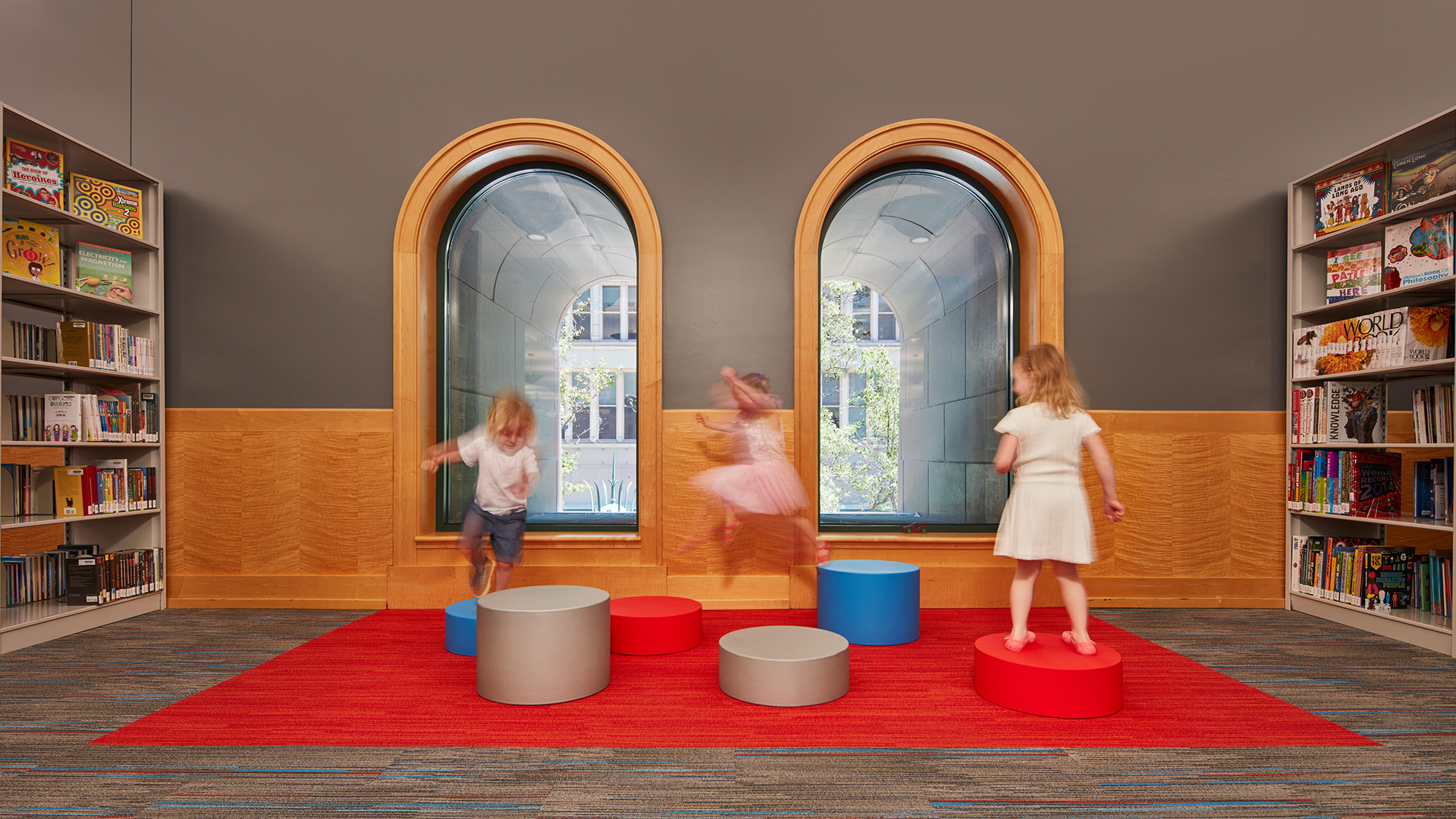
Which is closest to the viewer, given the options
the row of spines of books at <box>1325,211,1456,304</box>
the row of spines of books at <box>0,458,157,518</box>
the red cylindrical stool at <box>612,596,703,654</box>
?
the red cylindrical stool at <box>612,596,703,654</box>

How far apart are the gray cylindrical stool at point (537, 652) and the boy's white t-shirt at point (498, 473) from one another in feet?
3.82

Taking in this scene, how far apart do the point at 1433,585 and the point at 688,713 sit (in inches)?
170

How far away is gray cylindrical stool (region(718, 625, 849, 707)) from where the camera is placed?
2695 millimetres

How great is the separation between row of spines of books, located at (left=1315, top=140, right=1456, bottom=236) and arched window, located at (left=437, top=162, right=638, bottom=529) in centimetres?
459

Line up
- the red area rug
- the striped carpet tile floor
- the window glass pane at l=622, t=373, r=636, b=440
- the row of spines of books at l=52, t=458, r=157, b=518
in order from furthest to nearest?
1. the window glass pane at l=622, t=373, r=636, b=440
2. the row of spines of books at l=52, t=458, r=157, b=518
3. the red area rug
4. the striped carpet tile floor

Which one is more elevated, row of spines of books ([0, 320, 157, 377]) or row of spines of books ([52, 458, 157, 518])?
row of spines of books ([0, 320, 157, 377])

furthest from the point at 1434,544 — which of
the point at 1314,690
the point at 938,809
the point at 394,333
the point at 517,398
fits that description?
the point at 394,333

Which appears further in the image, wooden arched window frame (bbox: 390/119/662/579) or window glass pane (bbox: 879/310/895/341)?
window glass pane (bbox: 879/310/895/341)

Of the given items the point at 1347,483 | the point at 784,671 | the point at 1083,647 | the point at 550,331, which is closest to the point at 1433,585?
the point at 1347,483

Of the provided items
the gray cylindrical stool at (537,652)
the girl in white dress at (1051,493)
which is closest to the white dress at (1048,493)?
the girl in white dress at (1051,493)

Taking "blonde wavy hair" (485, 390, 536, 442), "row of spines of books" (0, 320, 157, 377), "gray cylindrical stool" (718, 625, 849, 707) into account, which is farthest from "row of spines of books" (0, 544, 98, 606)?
"gray cylindrical stool" (718, 625, 849, 707)

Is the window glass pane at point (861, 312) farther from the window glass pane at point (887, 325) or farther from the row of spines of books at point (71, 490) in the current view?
the row of spines of books at point (71, 490)

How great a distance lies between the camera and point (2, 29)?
481 centimetres

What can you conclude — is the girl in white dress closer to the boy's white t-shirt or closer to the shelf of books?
the boy's white t-shirt
